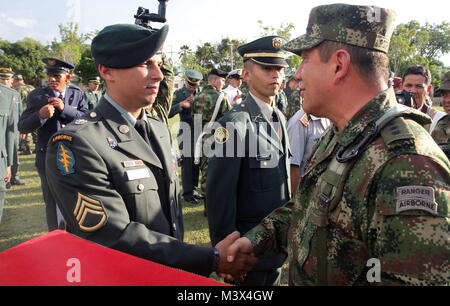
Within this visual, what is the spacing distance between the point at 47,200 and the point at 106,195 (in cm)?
340

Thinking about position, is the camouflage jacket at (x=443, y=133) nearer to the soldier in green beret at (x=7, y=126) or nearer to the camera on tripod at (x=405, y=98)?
the camera on tripod at (x=405, y=98)

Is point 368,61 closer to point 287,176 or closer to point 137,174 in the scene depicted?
point 137,174

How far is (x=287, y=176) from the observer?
2.81 meters

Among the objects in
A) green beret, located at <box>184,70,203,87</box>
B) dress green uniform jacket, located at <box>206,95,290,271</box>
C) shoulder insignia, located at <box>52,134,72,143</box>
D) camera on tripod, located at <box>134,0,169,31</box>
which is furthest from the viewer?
green beret, located at <box>184,70,203,87</box>

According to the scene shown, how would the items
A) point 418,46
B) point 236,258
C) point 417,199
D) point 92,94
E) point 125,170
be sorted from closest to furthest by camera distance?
1. point 417,199
2. point 125,170
3. point 236,258
4. point 92,94
5. point 418,46

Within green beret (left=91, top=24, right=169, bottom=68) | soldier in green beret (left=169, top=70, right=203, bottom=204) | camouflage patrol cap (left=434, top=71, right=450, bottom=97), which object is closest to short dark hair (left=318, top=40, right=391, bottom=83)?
green beret (left=91, top=24, right=169, bottom=68)

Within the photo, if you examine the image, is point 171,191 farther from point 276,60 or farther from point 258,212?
point 276,60

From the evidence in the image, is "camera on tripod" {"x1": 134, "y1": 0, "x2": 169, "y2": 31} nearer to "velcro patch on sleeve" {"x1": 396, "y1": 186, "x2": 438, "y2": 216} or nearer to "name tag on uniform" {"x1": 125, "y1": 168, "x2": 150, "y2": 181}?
"name tag on uniform" {"x1": 125, "y1": 168, "x2": 150, "y2": 181}

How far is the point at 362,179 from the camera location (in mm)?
1284

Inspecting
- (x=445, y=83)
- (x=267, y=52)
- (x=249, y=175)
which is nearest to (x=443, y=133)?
(x=445, y=83)

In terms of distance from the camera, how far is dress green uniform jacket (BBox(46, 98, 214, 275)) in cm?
160

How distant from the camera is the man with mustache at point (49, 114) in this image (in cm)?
429

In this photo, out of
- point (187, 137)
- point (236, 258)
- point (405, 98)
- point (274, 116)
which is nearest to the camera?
point (236, 258)

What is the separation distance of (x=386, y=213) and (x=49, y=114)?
4307mm
